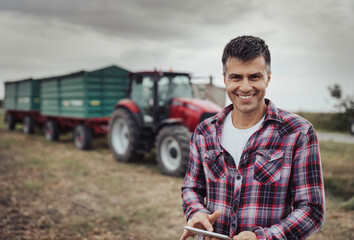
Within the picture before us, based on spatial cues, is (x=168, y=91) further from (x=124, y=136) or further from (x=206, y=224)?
(x=206, y=224)

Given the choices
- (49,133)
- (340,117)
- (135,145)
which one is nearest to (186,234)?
(135,145)

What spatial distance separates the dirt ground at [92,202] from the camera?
4.10m

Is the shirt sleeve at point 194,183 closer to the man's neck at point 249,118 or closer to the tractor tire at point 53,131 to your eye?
the man's neck at point 249,118

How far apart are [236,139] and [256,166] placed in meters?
0.18

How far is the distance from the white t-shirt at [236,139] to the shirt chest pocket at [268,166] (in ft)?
0.35

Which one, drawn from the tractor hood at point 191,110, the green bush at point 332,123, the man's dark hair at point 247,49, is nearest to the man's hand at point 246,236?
the man's dark hair at point 247,49

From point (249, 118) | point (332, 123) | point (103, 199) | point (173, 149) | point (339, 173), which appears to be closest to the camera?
point (249, 118)

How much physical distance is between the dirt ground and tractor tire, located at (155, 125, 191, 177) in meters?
0.26

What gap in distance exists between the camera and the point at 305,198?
139 cm

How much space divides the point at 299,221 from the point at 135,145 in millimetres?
6809

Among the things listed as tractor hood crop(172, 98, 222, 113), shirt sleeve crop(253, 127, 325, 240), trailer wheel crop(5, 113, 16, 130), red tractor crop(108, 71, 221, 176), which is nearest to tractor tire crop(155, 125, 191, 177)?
red tractor crop(108, 71, 221, 176)

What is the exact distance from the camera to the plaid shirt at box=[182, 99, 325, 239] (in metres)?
1.39

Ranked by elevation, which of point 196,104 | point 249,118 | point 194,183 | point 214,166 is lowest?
point 194,183

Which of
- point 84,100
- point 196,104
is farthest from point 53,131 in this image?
point 196,104
